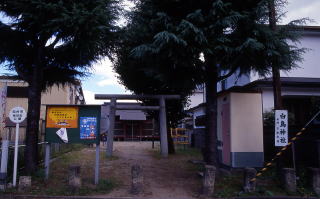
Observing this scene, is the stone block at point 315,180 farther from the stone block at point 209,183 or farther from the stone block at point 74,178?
the stone block at point 74,178

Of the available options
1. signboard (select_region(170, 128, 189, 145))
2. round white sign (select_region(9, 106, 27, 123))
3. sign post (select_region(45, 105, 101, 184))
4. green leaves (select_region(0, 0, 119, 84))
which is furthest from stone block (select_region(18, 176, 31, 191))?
signboard (select_region(170, 128, 189, 145))

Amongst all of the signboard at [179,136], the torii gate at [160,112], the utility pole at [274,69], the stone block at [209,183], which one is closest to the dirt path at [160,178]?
the stone block at [209,183]

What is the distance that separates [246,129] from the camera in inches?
410

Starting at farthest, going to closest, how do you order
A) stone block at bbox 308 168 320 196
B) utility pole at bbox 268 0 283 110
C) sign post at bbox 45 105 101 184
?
sign post at bbox 45 105 101 184 < utility pole at bbox 268 0 283 110 < stone block at bbox 308 168 320 196

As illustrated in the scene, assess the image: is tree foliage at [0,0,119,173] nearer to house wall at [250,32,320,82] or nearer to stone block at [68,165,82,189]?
stone block at [68,165,82,189]

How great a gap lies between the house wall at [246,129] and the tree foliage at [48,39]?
16.2 feet

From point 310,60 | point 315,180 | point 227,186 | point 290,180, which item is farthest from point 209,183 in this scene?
point 310,60

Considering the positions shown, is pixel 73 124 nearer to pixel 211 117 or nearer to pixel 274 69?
pixel 211 117

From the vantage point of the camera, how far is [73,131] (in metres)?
8.74

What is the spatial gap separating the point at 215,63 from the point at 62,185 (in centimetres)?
565

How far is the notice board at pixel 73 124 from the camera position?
8.66 m

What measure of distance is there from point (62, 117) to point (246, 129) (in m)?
6.24

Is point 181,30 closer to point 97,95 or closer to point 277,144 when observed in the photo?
point 277,144

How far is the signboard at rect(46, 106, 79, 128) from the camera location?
8727mm
